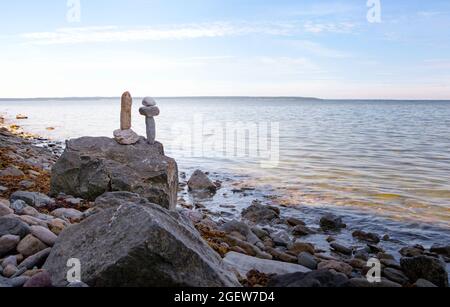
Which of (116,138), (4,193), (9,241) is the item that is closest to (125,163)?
(116,138)

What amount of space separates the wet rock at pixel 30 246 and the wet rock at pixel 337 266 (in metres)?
5.41

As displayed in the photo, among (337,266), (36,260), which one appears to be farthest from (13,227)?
(337,266)

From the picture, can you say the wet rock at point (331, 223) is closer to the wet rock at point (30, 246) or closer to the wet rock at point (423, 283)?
the wet rock at point (423, 283)

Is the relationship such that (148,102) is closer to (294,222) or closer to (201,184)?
(294,222)

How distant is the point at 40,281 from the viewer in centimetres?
536

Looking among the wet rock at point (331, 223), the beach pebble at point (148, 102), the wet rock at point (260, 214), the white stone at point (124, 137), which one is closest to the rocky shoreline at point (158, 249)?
the white stone at point (124, 137)

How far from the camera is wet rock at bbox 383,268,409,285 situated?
351 inches

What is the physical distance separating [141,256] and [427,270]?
6411 mm

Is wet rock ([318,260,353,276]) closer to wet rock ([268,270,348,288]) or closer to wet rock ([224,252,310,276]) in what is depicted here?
wet rock ([224,252,310,276])

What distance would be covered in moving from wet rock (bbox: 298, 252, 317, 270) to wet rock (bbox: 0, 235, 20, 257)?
5640mm

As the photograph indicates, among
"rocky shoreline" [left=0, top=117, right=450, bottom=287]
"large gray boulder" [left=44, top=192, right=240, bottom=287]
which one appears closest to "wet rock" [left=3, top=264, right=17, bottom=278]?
"rocky shoreline" [left=0, top=117, right=450, bottom=287]

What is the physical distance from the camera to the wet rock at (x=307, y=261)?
9371 mm
